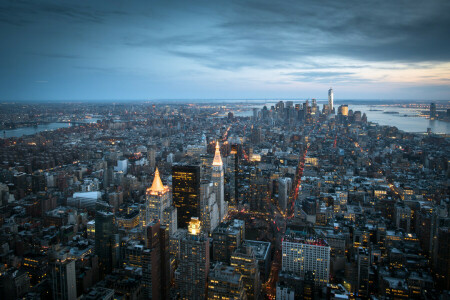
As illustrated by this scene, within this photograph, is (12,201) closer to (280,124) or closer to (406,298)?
(406,298)

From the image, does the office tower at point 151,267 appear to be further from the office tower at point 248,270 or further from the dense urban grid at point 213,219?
the office tower at point 248,270

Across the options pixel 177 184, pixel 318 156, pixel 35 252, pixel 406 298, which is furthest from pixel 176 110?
pixel 406 298

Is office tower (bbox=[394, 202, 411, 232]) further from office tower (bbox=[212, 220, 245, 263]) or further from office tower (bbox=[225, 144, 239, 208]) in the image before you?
office tower (bbox=[225, 144, 239, 208])

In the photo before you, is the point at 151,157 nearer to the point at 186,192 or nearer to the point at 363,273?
the point at 186,192

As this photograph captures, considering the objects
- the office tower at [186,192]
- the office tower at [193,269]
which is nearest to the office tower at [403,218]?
the office tower at [186,192]

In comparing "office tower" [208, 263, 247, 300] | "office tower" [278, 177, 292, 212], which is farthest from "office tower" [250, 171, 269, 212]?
"office tower" [208, 263, 247, 300]

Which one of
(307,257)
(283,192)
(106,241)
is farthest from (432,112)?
(106,241)
